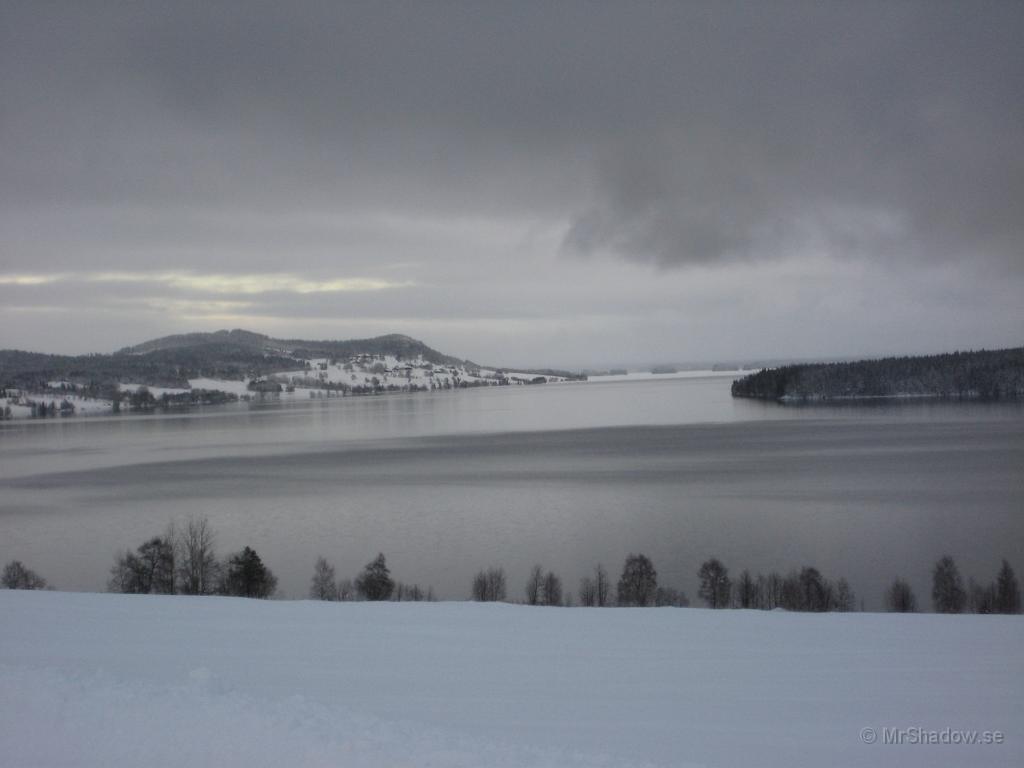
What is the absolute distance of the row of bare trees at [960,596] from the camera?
1422 centimetres

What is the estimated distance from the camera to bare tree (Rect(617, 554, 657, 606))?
14344 mm

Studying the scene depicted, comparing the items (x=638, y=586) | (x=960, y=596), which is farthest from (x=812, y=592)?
(x=638, y=586)

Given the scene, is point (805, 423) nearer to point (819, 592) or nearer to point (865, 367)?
point (865, 367)

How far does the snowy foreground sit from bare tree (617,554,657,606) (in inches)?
294

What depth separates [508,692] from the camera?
488 cm

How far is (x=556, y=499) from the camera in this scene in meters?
26.5

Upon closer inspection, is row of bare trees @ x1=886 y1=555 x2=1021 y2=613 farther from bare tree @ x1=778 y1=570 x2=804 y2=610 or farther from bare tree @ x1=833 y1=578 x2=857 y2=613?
bare tree @ x1=778 y1=570 x2=804 y2=610

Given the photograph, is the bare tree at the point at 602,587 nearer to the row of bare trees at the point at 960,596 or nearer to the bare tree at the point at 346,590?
the bare tree at the point at 346,590

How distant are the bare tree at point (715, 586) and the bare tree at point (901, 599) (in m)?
2.84

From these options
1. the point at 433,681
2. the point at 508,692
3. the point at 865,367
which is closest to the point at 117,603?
the point at 433,681

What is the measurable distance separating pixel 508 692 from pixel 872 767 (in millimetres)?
2023

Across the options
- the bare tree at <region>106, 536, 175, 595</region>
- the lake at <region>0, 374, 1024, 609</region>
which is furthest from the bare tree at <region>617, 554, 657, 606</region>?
the bare tree at <region>106, 536, 175, 595</region>

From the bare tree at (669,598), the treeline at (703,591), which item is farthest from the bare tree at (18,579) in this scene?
the bare tree at (669,598)

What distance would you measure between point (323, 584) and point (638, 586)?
604 centimetres
